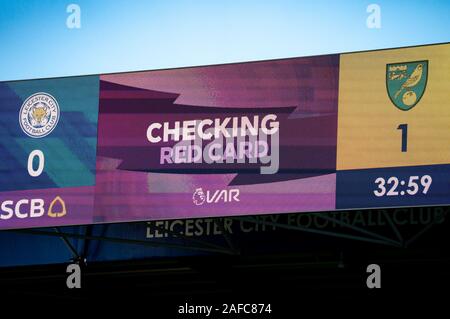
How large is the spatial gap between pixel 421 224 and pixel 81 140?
4683 millimetres

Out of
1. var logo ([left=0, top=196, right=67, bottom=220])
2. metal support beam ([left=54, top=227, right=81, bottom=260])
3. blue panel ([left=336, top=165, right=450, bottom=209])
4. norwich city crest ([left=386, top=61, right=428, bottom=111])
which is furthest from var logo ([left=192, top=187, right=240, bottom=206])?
metal support beam ([left=54, top=227, right=81, bottom=260])

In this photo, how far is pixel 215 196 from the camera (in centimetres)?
1459

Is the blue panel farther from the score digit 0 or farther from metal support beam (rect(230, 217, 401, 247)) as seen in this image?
the score digit 0

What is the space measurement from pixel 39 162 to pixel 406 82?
16.7 feet

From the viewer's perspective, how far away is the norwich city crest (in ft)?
45.6

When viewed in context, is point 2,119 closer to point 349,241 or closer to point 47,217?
point 47,217

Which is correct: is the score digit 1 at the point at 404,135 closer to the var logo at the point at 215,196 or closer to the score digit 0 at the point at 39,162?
the var logo at the point at 215,196

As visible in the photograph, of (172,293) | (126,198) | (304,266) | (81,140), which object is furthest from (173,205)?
(172,293)

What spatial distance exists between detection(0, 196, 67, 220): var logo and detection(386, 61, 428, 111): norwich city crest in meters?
4.63

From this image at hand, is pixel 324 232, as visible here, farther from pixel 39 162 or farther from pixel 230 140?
pixel 39 162

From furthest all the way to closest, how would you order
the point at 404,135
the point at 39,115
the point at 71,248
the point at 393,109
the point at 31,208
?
the point at 71,248
the point at 39,115
the point at 31,208
the point at 393,109
the point at 404,135

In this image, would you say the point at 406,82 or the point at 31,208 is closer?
the point at 406,82

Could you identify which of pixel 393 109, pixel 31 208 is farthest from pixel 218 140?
Answer: pixel 31 208

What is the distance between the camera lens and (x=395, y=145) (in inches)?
549
